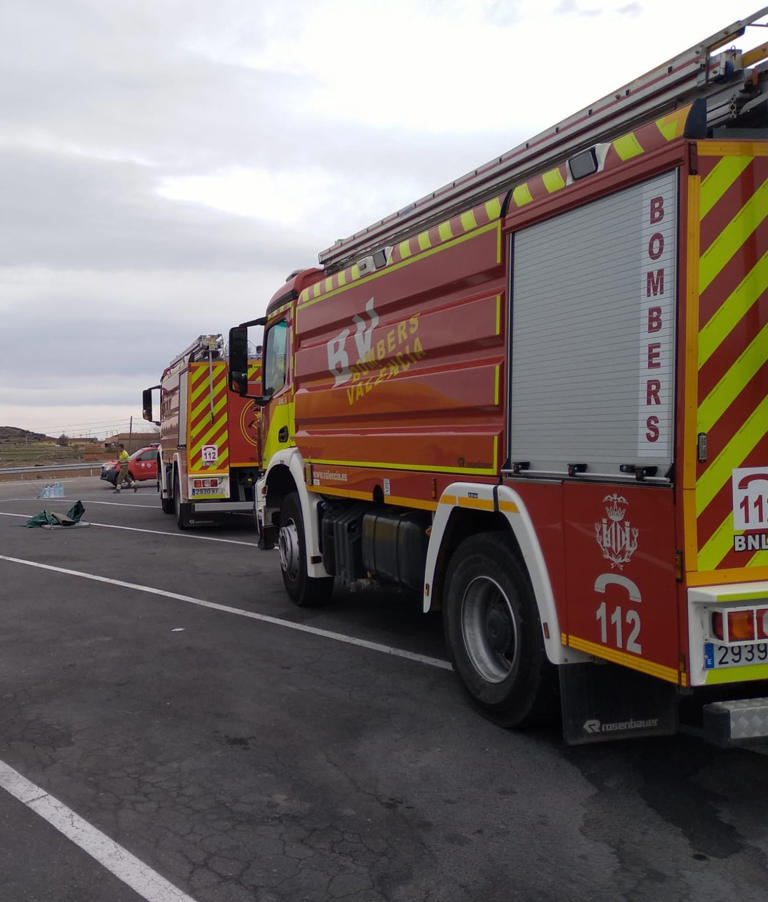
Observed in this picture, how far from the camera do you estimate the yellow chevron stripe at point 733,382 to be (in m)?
3.50

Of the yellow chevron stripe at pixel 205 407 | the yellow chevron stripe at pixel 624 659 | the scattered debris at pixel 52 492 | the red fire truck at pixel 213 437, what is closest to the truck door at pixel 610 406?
the yellow chevron stripe at pixel 624 659

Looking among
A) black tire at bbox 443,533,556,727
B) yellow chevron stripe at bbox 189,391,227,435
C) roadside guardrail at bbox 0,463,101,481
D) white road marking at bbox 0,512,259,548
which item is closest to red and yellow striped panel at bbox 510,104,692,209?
black tire at bbox 443,533,556,727

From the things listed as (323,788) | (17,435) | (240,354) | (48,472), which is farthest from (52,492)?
(17,435)

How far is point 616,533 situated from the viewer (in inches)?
150

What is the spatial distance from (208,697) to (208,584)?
433cm

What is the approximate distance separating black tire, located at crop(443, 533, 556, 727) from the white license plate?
3.68 feet

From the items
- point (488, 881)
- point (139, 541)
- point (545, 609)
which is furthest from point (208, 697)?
point (139, 541)

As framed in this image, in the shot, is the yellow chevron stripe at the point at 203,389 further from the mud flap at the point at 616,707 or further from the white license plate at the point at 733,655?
the white license plate at the point at 733,655

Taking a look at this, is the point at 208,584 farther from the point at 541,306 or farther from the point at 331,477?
the point at 541,306

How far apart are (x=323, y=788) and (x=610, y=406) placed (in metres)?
2.20

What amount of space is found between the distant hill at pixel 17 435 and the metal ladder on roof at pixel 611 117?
6327 cm

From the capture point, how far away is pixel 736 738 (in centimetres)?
348

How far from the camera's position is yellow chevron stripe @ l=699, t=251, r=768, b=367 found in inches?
138

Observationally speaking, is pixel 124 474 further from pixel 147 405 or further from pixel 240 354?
pixel 240 354
